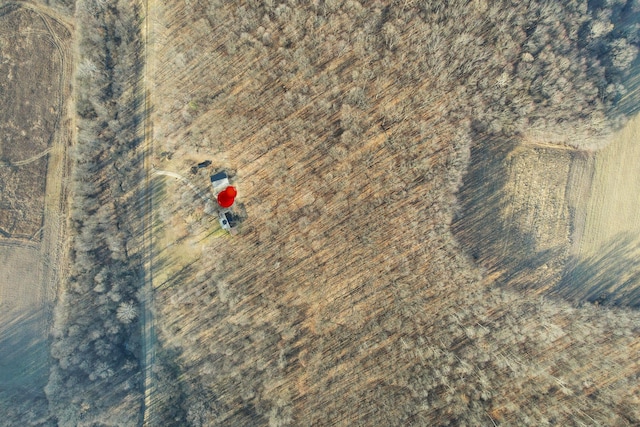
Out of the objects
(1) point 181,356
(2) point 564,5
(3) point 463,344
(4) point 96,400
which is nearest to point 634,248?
(3) point 463,344

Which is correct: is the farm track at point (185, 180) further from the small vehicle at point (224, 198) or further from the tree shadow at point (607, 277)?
the tree shadow at point (607, 277)

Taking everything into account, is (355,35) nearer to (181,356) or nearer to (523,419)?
(181,356)

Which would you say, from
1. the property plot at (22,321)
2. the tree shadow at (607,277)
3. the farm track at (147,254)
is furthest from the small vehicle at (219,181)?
the tree shadow at (607,277)

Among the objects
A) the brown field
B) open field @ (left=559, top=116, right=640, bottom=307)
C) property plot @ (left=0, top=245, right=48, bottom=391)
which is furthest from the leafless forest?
property plot @ (left=0, top=245, right=48, bottom=391)

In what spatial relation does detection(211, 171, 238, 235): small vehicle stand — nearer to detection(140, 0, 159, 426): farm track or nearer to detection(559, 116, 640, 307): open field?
detection(140, 0, 159, 426): farm track

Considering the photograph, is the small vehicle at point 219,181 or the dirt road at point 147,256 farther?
the dirt road at point 147,256

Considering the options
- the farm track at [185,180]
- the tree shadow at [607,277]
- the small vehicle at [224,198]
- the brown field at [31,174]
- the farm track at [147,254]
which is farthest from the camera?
the farm track at [185,180]
